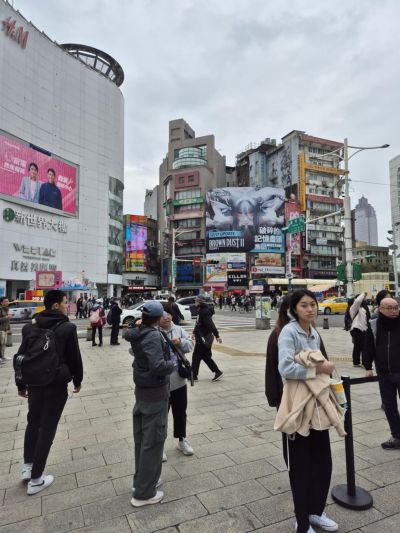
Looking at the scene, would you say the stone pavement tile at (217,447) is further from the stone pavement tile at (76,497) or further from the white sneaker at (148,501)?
the stone pavement tile at (76,497)

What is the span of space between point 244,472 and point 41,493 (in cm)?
191

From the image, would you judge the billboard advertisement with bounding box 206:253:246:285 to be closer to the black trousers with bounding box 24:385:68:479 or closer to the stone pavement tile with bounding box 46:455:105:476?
the stone pavement tile with bounding box 46:455:105:476

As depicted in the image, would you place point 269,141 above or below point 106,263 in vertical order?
above

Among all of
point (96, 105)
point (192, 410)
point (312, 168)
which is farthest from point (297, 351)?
point (312, 168)

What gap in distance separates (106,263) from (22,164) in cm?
1915

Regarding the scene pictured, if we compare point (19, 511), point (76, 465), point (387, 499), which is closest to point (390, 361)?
point (387, 499)

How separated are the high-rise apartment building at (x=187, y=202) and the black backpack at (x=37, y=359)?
58.2 m

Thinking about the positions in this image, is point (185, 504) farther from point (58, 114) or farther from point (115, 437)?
point (58, 114)

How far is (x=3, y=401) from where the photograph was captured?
6.34 meters

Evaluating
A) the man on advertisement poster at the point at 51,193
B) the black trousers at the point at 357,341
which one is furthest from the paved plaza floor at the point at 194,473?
the man on advertisement poster at the point at 51,193

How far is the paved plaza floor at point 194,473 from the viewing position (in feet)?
9.14

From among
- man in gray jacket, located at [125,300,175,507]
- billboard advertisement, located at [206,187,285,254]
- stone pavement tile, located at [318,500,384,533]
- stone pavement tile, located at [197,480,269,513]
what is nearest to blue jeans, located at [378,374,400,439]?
stone pavement tile, located at [318,500,384,533]

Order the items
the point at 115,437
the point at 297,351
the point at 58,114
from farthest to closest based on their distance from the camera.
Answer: the point at 58,114, the point at 115,437, the point at 297,351

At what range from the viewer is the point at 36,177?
Answer: 45469mm
